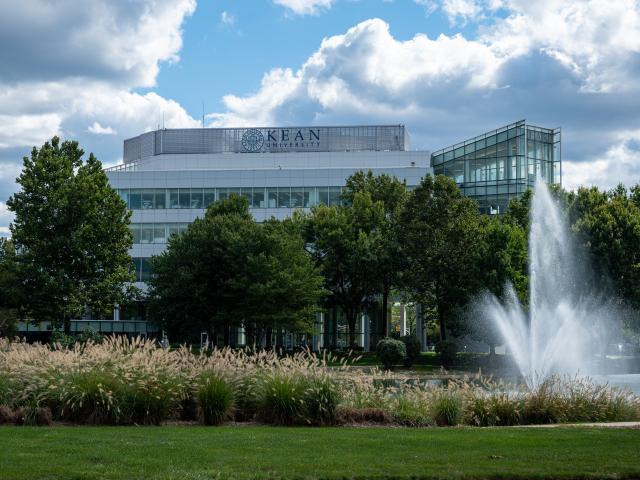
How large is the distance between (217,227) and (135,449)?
39.9 meters

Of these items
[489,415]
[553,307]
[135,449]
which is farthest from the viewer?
[553,307]

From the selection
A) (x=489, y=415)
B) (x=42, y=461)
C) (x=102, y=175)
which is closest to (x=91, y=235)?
(x=102, y=175)

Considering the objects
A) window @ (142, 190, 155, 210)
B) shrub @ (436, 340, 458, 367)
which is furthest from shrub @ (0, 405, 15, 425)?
window @ (142, 190, 155, 210)

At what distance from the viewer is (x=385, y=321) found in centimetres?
5819

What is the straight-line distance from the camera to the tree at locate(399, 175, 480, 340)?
49.6 metres

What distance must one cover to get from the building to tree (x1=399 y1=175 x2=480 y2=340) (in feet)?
58.6

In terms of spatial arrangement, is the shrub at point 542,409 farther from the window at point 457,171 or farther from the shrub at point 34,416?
the window at point 457,171

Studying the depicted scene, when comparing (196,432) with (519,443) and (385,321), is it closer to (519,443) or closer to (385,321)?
A: (519,443)

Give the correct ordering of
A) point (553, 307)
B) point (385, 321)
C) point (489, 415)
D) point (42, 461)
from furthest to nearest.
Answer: point (385, 321)
point (553, 307)
point (489, 415)
point (42, 461)

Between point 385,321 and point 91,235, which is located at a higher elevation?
point 91,235

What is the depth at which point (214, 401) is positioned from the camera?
53.1 ft

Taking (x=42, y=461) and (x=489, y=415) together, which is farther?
(x=489, y=415)

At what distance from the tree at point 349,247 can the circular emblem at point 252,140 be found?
78.2ft

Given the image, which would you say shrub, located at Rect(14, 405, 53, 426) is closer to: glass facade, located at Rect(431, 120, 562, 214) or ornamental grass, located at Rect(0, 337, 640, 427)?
ornamental grass, located at Rect(0, 337, 640, 427)
